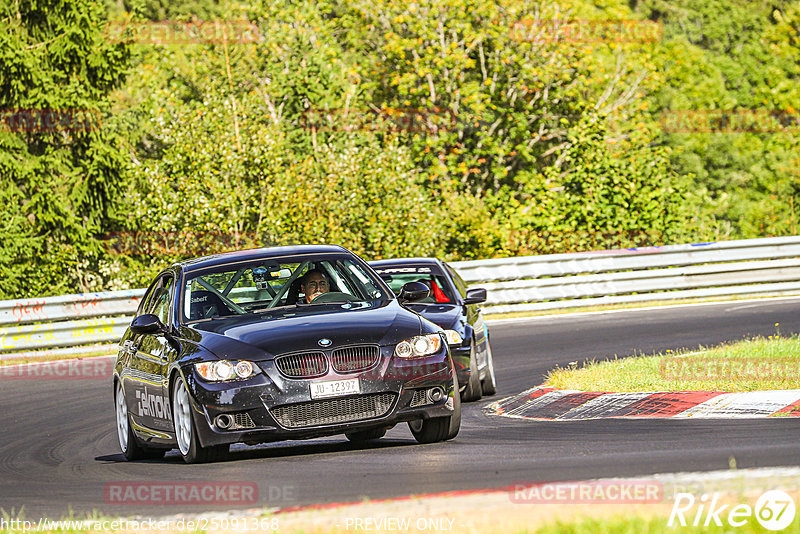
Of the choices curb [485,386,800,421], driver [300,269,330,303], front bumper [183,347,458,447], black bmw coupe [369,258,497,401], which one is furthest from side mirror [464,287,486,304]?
front bumper [183,347,458,447]

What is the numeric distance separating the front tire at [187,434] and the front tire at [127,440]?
3.67 ft

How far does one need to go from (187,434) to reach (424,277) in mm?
5524

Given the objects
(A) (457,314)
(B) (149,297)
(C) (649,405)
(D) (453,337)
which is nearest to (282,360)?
(B) (149,297)

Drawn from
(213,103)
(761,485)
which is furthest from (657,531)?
(213,103)

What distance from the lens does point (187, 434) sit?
885 cm

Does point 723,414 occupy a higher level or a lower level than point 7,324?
higher

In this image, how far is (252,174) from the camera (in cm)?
2756

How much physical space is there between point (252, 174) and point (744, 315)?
11237mm

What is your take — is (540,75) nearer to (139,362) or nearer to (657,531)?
(139,362)

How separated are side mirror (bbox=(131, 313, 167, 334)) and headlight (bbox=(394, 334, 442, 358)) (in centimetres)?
197

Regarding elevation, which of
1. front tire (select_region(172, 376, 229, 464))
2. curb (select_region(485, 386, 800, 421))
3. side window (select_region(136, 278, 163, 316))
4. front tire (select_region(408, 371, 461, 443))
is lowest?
curb (select_region(485, 386, 800, 421))

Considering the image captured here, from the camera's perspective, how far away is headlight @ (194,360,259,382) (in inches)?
332

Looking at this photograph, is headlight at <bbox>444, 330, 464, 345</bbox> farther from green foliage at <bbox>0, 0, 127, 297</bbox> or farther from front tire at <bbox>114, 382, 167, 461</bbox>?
green foliage at <bbox>0, 0, 127, 297</bbox>

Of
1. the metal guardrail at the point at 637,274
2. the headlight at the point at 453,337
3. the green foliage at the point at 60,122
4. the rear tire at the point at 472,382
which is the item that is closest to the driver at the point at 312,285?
the headlight at the point at 453,337
